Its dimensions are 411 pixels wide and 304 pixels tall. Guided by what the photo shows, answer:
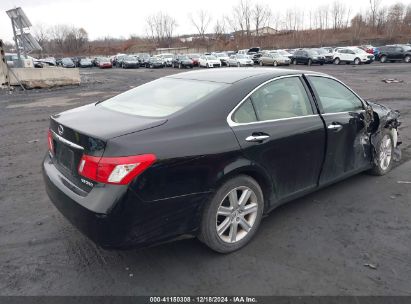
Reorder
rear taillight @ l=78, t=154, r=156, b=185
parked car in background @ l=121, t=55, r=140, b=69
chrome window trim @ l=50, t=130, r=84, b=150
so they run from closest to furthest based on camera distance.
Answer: rear taillight @ l=78, t=154, r=156, b=185 → chrome window trim @ l=50, t=130, r=84, b=150 → parked car in background @ l=121, t=55, r=140, b=69

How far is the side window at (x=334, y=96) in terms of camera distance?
158 inches

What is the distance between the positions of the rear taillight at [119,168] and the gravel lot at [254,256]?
2.96 feet

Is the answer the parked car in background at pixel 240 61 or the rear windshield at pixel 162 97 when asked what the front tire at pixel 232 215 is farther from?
the parked car in background at pixel 240 61

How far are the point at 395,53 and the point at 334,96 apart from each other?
116ft

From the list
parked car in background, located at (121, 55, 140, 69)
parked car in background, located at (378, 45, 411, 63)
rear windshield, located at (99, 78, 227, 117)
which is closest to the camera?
rear windshield, located at (99, 78, 227, 117)

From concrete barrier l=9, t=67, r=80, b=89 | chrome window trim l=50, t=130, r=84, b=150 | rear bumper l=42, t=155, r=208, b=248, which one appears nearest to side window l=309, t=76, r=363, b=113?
rear bumper l=42, t=155, r=208, b=248

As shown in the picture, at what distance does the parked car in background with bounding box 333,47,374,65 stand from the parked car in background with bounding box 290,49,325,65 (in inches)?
67.7

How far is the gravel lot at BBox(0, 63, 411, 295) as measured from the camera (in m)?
2.75

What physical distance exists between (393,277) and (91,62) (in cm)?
5863

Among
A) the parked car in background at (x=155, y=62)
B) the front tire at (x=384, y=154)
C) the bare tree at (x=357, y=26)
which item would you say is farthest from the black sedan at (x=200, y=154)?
the bare tree at (x=357, y=26)

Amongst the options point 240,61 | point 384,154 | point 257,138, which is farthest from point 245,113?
point 240,61

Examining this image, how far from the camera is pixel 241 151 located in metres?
3.03

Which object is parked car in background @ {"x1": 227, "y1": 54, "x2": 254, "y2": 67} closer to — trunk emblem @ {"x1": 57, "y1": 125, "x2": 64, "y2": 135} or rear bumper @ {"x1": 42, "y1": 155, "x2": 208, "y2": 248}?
trunk emblem @ {"x1": 57, "y1": 125, "x2": 64, "y2": 135}

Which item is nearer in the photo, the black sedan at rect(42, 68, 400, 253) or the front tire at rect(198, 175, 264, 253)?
the black sedan at rect(42, 68, 400, 253)
